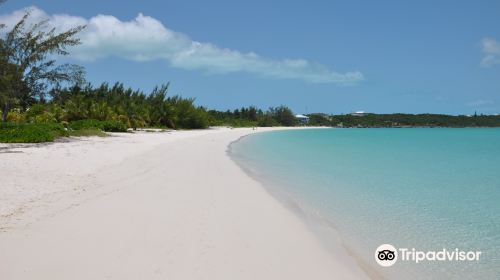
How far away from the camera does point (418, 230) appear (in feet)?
20.7

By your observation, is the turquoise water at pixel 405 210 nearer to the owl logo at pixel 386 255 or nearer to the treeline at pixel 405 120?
the owl logo at pixel 386 255

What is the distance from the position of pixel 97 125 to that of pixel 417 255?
2653 cm

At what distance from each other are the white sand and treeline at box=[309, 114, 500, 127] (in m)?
118

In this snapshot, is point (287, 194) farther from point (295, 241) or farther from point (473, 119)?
point (473, 119)

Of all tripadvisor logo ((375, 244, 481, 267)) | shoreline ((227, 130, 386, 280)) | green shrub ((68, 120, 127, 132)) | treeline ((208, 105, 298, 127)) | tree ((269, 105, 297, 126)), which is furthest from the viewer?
tree ((269, 105, 297, 126))

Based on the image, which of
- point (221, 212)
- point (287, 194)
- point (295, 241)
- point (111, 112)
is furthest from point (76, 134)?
point (295, 241)

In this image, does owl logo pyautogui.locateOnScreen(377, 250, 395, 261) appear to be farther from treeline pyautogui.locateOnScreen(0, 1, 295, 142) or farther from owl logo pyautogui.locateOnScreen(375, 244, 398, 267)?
treeline pyautogui.locateOnScreen(0, 1, 295, 142)

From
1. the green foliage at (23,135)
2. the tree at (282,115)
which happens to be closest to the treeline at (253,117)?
the tree at (282,115)

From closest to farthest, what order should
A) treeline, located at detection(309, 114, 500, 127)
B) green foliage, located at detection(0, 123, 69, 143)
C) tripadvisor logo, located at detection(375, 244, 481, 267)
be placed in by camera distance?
tripadvisor logo, located at detection(375, 244, 481, 267) → green foliage, located at detection(0, 123, 69, 143) → treeline, located at detection(309, 114, 500, 127)

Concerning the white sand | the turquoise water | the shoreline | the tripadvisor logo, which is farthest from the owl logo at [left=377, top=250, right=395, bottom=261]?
the white sand

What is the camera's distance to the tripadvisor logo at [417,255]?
16.2 feet

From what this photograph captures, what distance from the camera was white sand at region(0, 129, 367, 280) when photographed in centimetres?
405

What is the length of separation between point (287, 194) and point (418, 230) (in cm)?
337

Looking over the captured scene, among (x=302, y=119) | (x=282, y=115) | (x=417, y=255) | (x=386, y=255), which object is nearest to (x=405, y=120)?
(x=302, y=119)
